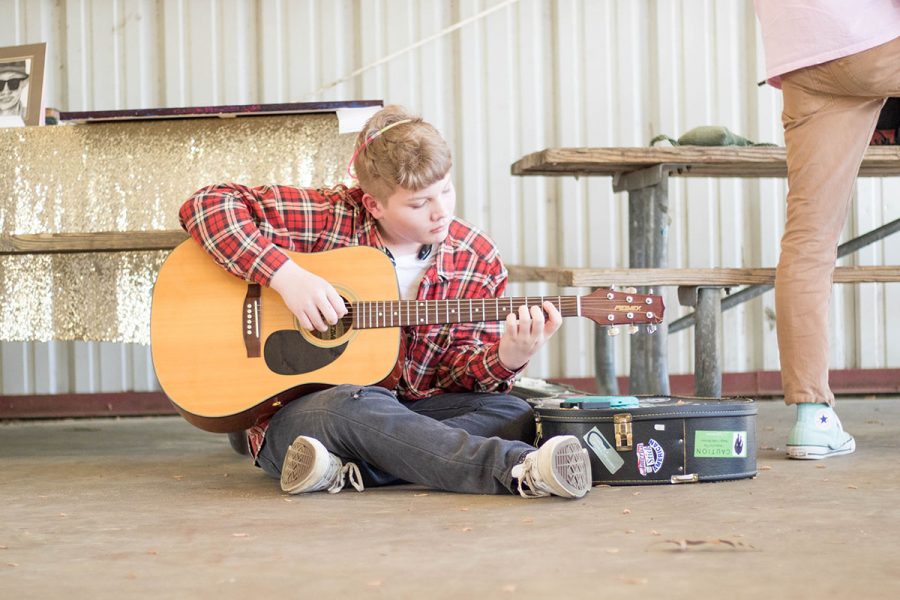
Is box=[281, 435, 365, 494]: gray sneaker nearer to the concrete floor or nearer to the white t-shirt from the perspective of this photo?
the concrete floor

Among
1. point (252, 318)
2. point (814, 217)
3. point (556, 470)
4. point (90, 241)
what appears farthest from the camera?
point (90, 241)

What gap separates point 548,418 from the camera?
250cm

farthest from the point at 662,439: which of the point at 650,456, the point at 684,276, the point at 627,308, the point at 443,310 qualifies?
the point at 684,276

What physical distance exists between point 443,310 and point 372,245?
0.31m

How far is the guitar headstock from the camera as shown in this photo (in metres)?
2.48

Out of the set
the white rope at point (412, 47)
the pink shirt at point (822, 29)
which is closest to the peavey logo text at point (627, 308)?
the pink shirt at point (822, 29)

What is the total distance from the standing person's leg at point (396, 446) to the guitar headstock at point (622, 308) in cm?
37

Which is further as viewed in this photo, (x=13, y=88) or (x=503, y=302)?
(x=13, y=88)

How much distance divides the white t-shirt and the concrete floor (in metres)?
0.48

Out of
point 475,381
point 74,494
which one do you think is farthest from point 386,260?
point 74,494

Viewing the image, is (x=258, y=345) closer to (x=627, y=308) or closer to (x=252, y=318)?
(x=252, y=318)

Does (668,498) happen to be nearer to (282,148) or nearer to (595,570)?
(595,570)

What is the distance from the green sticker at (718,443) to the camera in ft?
7.98

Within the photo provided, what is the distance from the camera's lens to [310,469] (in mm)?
2354
